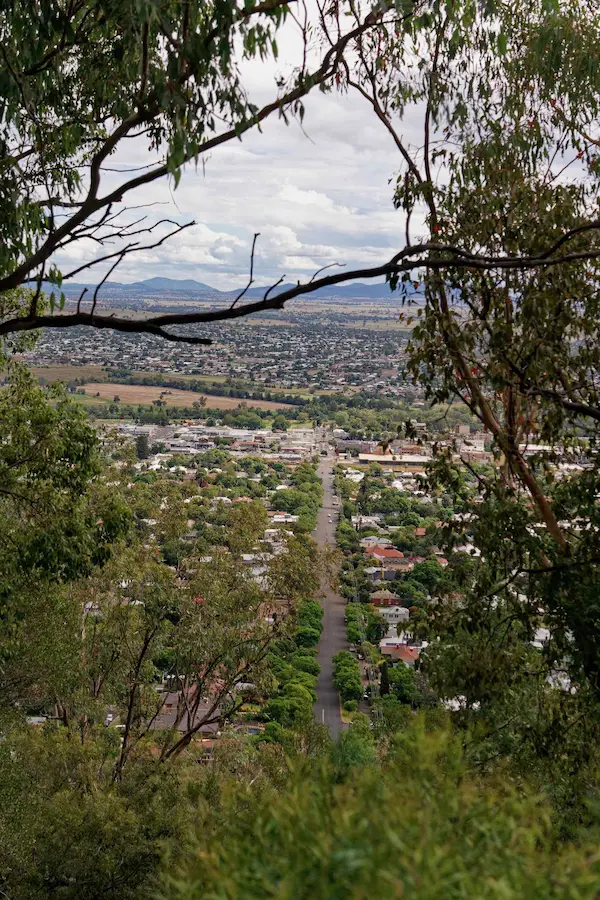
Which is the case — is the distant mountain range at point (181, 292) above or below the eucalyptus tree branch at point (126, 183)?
above

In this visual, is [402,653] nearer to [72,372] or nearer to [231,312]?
[231,312]

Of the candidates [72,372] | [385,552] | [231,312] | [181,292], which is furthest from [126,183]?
[181,292]

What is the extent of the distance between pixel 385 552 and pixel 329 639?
11.1 feet

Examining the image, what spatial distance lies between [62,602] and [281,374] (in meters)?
61.6

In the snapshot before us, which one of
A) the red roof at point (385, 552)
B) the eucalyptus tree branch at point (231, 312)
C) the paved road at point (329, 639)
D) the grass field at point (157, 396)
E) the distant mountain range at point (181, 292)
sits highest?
the distant mountain range at point (181, 292)

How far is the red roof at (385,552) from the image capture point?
24.9 meters

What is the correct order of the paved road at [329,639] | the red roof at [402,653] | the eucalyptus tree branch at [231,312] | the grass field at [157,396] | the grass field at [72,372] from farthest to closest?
the grass field at [157,396]
the grass field at [72,372]
the red roof at [402,653]
the paved road at [329,639]
the eucalyptus tree branch at [231,312]

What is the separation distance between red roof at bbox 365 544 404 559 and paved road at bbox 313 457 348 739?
1383mm

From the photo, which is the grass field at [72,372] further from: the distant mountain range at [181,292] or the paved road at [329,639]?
the paved road at [329,639]

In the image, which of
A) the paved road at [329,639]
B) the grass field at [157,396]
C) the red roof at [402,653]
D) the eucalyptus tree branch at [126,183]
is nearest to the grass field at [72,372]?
the grass field at [157,396]

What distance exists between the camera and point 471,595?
14.5ft

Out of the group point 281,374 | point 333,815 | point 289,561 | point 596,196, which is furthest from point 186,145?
point 281,374

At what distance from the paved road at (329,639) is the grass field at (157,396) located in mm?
24245

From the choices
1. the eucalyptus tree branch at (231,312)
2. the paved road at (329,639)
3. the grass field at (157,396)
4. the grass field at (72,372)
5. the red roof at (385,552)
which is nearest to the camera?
the eucalyptus tree branch at (231,312)
